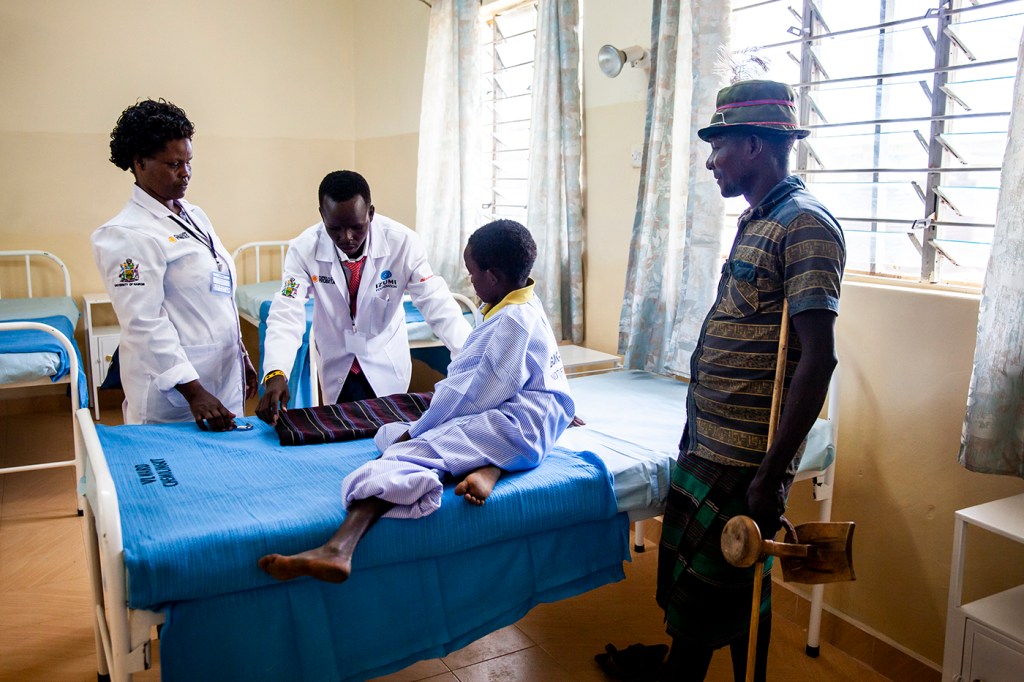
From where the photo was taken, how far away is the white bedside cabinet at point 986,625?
1.92 meters

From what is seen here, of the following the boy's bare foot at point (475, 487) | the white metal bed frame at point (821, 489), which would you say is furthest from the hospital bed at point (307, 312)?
the white metal bed frame at point (821, 489)

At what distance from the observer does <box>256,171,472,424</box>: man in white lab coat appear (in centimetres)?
290

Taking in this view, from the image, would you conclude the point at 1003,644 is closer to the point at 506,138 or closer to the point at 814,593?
the point at 814,593

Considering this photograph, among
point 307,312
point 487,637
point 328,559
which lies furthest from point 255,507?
point 307,312

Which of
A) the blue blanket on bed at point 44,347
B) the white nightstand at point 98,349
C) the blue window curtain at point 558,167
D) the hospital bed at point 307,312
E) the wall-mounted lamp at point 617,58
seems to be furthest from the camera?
the white nightstand at point 98,349

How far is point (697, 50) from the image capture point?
3.00 metres

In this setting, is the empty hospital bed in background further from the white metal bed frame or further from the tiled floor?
the tiled floor

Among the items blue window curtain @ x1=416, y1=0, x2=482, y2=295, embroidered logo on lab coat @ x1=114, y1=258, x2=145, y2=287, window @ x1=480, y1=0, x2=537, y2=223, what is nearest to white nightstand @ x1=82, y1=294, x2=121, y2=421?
blue window curtain @ x1=416, y1=0, x2=482, y2=295

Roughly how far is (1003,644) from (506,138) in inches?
146

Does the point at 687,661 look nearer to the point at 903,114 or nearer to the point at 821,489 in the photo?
the point at 821,489

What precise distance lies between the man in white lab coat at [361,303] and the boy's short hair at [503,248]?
643mm

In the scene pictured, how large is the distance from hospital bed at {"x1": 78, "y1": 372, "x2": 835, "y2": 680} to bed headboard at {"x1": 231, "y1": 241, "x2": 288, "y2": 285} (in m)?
3.72

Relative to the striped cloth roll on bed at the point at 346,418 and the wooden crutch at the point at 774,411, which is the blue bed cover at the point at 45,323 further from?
the wooden crutch at the point at 774,411

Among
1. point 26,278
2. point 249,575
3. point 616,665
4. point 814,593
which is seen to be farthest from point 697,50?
point 26,278
